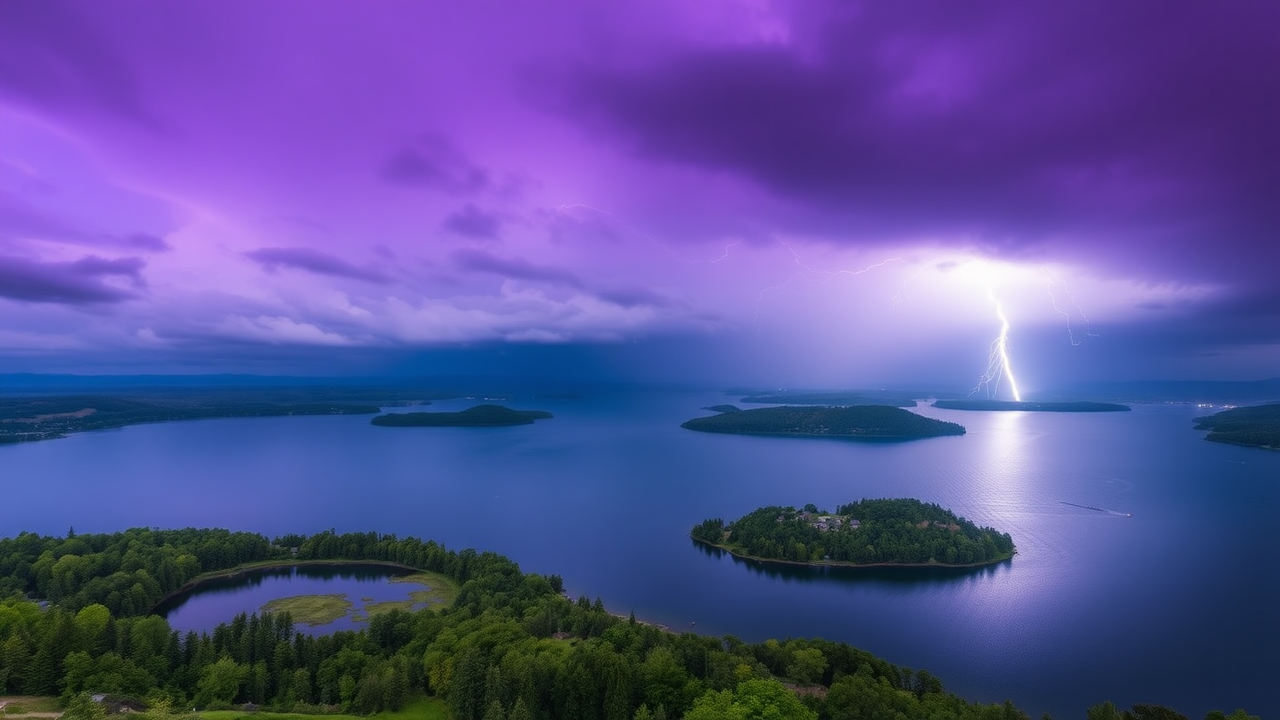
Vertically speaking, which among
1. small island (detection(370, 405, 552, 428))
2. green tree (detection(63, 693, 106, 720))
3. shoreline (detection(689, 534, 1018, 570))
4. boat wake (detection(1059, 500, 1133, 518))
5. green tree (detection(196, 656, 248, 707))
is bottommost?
shoreline (detection(689, 534, 1018, 570))

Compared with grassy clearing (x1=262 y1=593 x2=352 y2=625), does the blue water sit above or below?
above

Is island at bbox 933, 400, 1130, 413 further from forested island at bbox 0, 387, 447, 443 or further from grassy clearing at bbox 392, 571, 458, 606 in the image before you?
grassy clearing at bbox 392, 571, 458, 606

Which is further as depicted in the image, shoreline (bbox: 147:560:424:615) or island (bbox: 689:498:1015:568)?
island (bbox: 689:498:1015:568)

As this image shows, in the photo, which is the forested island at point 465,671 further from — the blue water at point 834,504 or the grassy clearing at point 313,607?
the blue water at point 834,504

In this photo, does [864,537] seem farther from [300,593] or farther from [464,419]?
[464,419]

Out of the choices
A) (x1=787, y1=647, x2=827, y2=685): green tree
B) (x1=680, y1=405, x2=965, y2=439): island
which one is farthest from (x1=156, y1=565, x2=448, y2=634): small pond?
(x1=680, y1=405, x2=965, y2=439): island

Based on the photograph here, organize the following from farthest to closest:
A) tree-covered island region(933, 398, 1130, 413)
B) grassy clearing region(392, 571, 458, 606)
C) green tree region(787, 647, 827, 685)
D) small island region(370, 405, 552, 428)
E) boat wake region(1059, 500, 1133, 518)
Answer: tree-covered island region(933, 398, 1130, 413) < small island region(370, 405, 552, 428) < boat wake region(1059, 500, 1133, 518) < grassy clearing region(392, 571, 458, 606) < green tree region(787, 647, 827, 685)

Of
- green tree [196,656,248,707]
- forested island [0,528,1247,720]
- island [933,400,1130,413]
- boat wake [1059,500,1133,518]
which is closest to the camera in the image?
forested island [0,528,1247,720]
